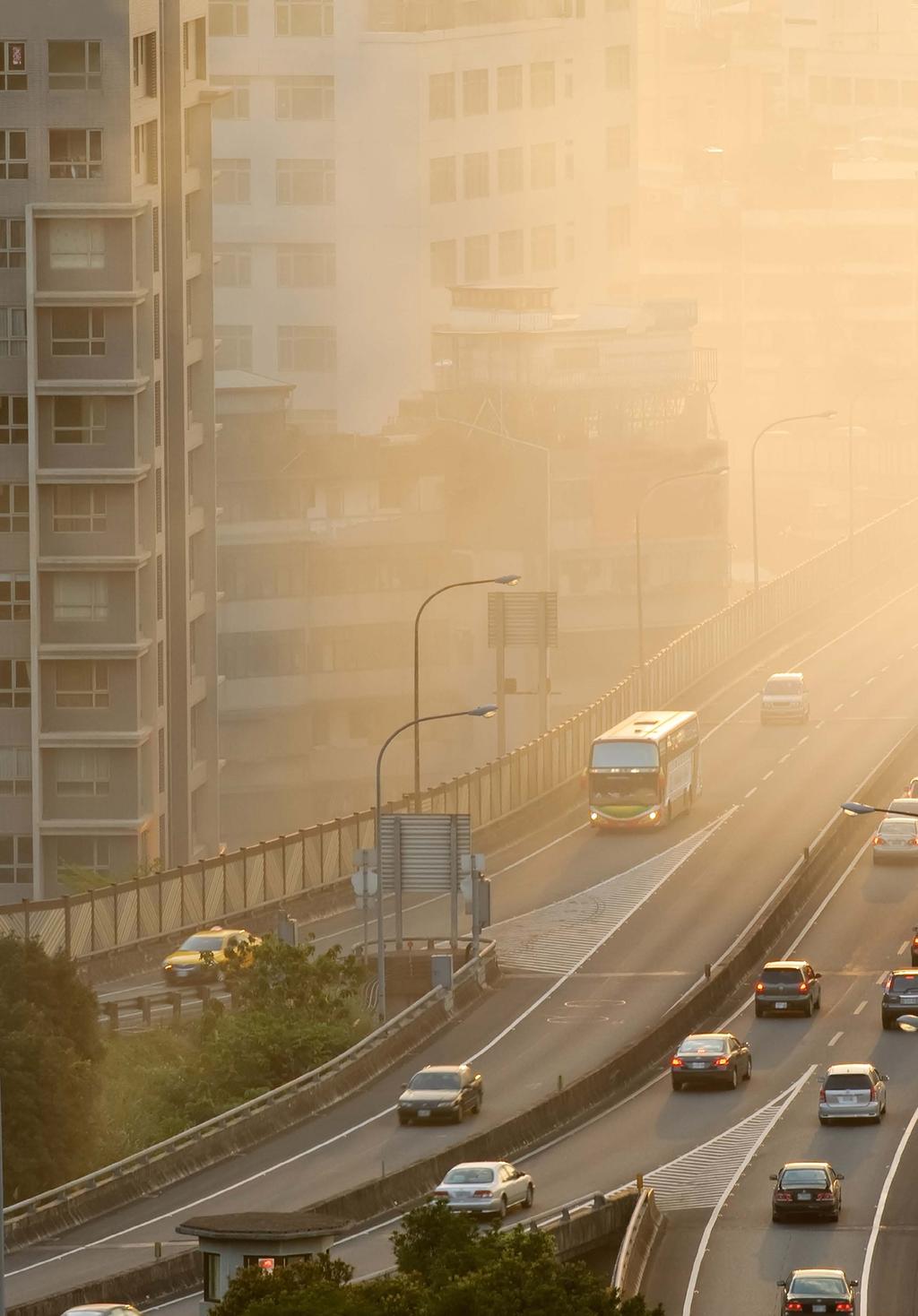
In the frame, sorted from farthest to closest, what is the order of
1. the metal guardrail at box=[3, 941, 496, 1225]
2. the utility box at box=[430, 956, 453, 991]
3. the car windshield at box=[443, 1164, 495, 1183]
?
1. the utility box at box=[430, 956, 453, 991]
2. the metal guardrail at box=[3, 941, 496, 1225]
3. the car windshield at box=[443, 1164, 495, 1183]

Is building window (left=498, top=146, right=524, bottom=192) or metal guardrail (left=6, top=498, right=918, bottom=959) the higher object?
building window (left=498, top=146, right=524, bottom=192)

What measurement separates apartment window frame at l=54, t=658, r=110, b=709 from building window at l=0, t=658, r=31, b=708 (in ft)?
3.41

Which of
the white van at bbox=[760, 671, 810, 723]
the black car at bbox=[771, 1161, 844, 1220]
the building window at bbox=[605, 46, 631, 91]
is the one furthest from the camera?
the building window at bbox=[605, 46, 631, 91]

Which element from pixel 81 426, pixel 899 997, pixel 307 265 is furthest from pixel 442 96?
pixel 899 997

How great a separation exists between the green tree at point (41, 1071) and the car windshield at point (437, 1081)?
739 cm

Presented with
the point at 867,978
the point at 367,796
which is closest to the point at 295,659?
the point at 367,796

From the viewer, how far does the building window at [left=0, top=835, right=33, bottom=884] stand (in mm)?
93750

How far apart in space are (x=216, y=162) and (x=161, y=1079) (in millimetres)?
103144

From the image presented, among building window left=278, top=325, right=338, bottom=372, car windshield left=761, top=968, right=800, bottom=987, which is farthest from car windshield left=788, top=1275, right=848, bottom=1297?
building window left=278, top=325, right=338, bottom=372

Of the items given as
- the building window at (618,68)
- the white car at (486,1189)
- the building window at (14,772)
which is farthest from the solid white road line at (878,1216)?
the building window at (618,68)

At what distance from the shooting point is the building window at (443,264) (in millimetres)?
175500

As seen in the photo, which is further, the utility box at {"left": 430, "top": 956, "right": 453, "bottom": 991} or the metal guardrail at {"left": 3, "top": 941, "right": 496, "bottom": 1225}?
the utility box at {"left": 430, "top": 956, "right": 453, "bottom": 991}

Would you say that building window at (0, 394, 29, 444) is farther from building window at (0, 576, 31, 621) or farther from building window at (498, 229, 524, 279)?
building window at (498, 229, 524, 279)

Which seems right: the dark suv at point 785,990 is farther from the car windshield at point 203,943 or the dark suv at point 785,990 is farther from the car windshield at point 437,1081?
the car windshield at point 203,943
